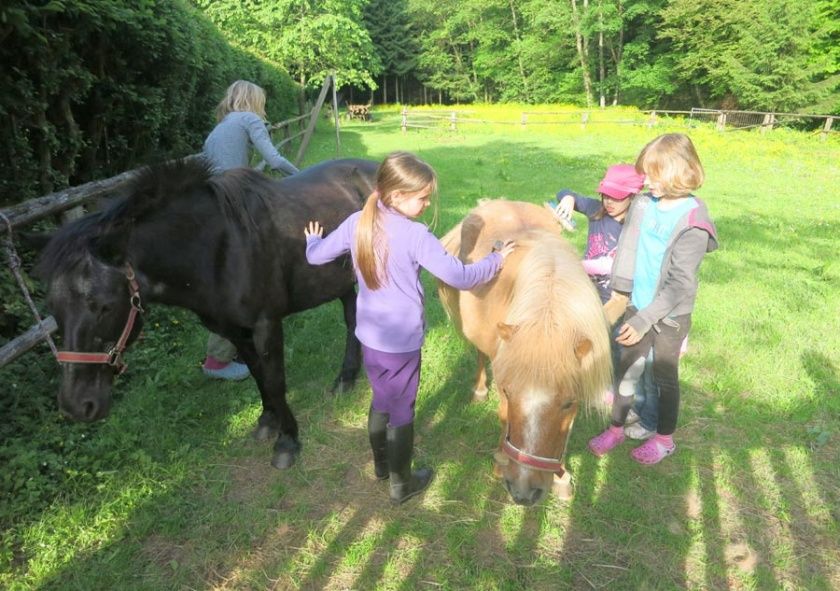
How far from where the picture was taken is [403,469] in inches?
104

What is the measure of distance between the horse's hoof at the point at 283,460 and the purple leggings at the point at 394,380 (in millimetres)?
878

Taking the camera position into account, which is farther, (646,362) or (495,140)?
(495,140)

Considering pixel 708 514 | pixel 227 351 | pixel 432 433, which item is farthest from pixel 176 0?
pixel 708 514

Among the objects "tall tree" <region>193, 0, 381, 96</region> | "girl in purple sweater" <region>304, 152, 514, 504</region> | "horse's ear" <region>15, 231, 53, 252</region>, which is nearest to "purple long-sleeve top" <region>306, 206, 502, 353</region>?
"girl in purple sweater" <region>304, 152, 514, 504</region>

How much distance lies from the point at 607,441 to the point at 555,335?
1.51m

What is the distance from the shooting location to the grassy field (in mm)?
2322

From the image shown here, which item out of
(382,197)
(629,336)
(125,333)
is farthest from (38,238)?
(629,336)

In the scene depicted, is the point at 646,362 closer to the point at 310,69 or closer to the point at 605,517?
the point at 605,517

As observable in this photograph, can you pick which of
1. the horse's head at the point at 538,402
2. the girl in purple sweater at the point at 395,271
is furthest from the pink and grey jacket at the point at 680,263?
the girl in purple sweater at the point at 395,271

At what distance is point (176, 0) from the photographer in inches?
191

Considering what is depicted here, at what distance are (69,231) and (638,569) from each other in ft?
10.4

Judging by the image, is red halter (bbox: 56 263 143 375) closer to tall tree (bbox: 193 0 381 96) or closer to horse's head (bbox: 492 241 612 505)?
horse's head (bbox: 492 241 612 505)

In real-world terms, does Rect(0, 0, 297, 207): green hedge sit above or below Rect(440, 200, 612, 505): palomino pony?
above

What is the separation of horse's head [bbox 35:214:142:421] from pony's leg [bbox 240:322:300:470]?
74cm
